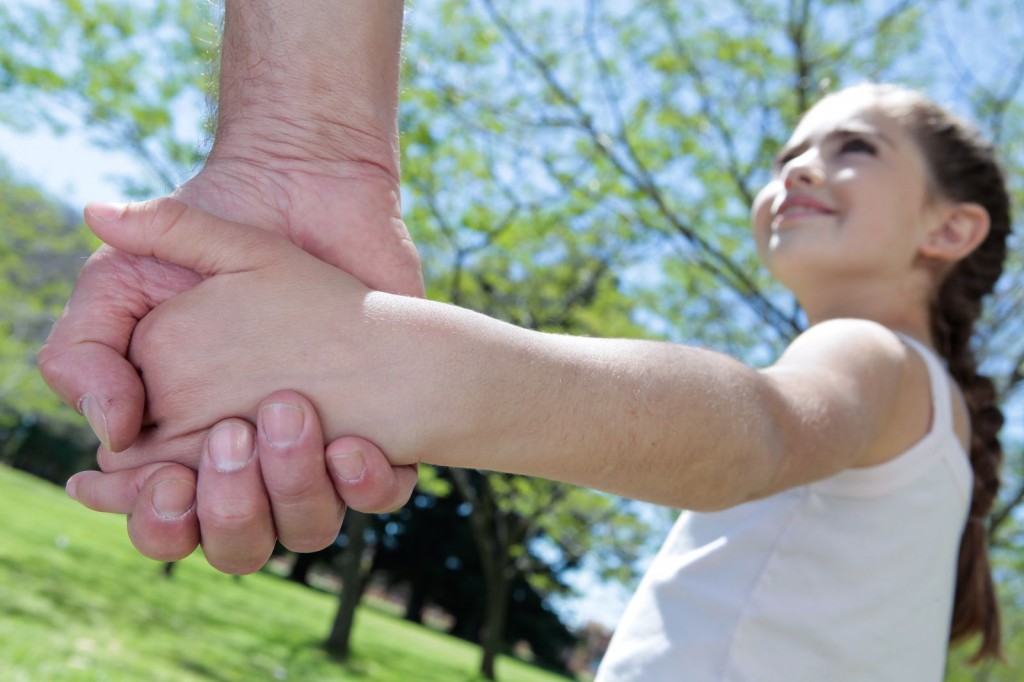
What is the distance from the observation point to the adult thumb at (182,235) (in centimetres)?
119

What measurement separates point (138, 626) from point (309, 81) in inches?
416

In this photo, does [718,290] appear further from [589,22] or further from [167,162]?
[167,162]

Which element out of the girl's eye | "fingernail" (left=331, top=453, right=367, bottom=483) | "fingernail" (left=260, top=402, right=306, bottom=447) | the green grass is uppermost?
the girl's eye

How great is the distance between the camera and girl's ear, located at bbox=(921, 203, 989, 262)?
2221 mm

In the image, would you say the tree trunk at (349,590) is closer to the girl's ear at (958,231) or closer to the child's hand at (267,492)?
the girl's ear at (958,231)

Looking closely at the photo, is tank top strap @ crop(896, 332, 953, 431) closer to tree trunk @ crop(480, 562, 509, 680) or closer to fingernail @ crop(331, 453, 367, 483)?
fingernail @ crop(331, 453, 367, 483)

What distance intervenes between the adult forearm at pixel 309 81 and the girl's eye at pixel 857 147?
125cm

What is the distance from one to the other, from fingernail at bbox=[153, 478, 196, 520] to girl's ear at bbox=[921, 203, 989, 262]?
1820 millimetres

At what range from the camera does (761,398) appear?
1.28 m

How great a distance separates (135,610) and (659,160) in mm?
8503

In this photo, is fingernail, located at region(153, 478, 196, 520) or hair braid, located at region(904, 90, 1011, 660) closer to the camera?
fingernail, located at region(153, 478, 196, 520)

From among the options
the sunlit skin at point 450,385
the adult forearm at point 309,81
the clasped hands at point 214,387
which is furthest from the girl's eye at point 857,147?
the clasped hands at point 214,387

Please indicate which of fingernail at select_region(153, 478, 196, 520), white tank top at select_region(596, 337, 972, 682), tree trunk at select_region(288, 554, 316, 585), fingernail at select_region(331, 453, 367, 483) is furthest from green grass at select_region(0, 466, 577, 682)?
tree trunk at select_region(288, 554, 316, 585)

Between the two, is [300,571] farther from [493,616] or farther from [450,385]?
[450,385]
